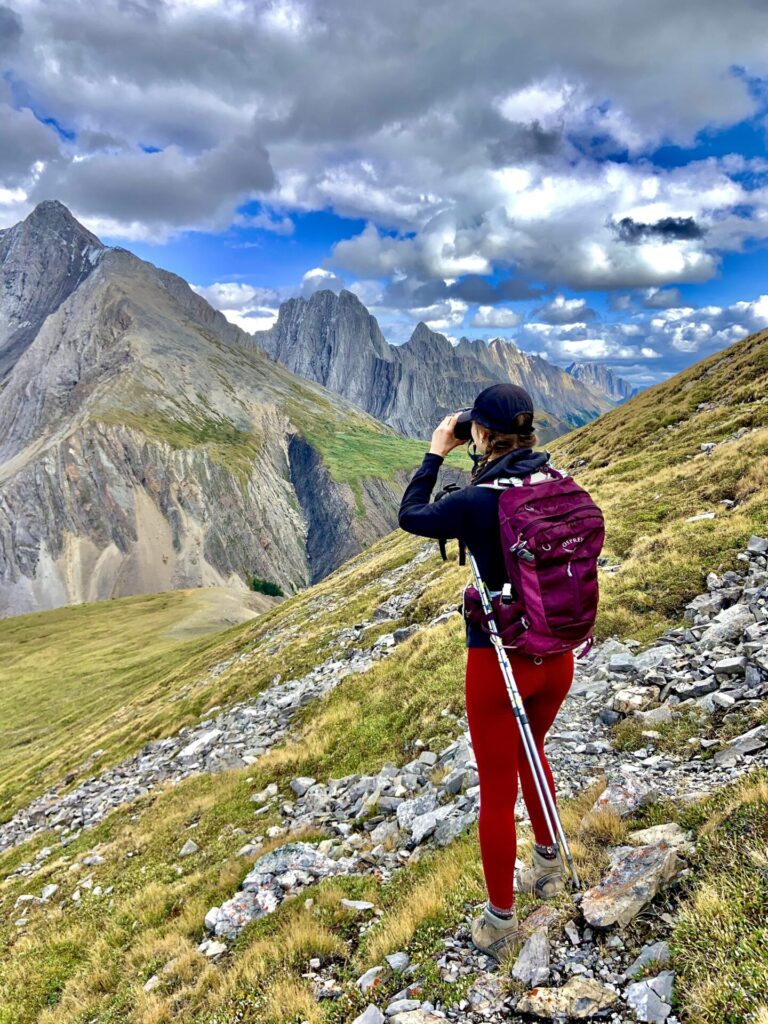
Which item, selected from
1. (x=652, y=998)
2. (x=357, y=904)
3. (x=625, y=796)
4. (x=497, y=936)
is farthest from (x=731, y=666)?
(x=357, y=904)

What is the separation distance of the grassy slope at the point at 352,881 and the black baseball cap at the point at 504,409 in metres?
4.11

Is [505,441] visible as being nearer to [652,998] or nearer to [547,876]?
[652,998]

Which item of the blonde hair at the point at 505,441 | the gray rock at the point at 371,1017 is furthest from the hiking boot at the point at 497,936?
the blonde hair at the point at 505,441

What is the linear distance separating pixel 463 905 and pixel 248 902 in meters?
3.90

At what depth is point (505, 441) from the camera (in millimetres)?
4996

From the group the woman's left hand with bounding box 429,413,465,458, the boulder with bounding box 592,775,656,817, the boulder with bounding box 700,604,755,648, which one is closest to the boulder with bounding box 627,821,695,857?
the boulder with bounding box 592,775,656,817

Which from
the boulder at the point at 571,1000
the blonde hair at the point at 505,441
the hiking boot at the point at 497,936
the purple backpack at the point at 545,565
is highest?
the blonde hair at the point at 505,441

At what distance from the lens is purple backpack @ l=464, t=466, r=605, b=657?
459 cm

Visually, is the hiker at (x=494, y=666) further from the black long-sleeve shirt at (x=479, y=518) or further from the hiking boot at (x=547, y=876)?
the hiking boot at (x=547, y=876)

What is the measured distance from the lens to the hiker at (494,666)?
4.85 m

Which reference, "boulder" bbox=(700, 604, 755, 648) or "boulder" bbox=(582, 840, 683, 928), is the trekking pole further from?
"boulder" bbox=(700, 604, 755, 648)

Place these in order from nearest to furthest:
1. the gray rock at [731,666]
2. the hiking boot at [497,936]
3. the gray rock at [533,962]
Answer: the gray rock at [533,962] < the hiking boot at [497,936] < the gray rock at [731,666]

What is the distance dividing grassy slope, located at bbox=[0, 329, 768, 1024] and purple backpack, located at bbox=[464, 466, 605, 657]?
92.2 inches

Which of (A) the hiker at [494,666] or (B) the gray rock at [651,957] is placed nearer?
(B) the gray rock at [651,957]
